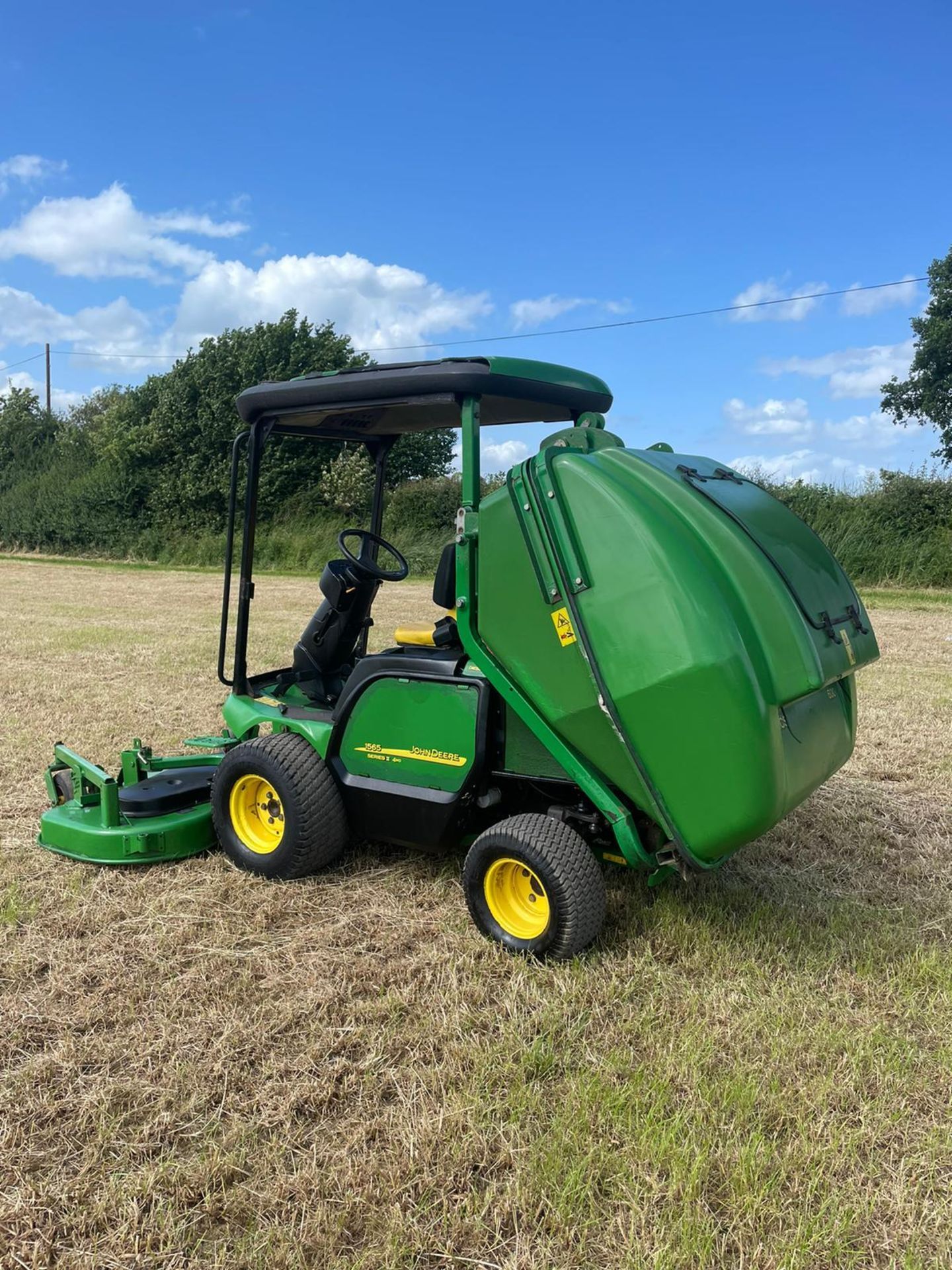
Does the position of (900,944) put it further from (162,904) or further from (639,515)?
(162,904)

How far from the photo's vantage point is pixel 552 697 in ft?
9.69

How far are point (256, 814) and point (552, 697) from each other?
1467mm

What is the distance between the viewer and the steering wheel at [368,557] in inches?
156

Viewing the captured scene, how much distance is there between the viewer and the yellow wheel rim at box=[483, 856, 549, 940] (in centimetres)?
304

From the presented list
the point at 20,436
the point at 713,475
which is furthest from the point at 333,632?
the point at 20,436

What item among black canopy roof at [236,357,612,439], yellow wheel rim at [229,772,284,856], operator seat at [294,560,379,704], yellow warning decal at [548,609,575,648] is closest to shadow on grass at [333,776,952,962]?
yellow wheel rim at [229,772,284,856]

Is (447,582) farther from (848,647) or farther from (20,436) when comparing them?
(20,436)

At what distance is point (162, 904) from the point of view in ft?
11.0

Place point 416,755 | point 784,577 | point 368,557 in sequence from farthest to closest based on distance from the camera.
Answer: point 368,557, point 416,755, point 784,577

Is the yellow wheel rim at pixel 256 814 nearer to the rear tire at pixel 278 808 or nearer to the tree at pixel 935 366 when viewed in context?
the rear tire at pixel 278 808

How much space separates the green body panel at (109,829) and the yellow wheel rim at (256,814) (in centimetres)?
21

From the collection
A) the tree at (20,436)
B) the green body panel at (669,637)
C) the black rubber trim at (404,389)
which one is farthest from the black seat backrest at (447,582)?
the tree at (20,436)

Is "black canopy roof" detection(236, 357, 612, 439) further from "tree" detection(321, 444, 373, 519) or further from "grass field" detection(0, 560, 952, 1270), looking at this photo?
Result: "tree" detection(321, 444, 373, 519)

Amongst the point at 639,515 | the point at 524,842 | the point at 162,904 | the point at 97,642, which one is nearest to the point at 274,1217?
the point at 524,842
